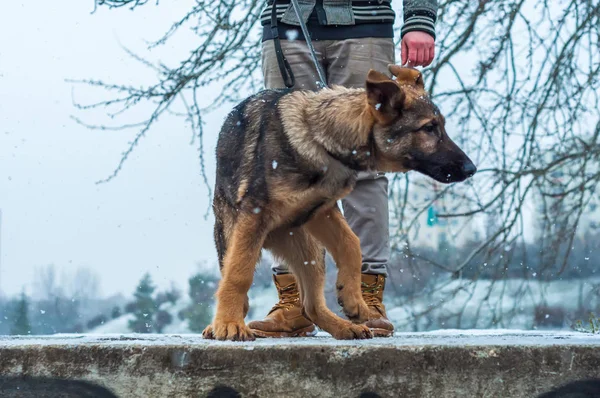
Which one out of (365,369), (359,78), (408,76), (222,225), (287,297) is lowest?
(365,369)

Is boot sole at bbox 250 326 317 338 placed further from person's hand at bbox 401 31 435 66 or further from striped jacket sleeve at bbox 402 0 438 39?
striped jacket sleeve at bbox 402 0 438 39

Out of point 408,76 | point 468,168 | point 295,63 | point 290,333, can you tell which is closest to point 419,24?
point 408,76

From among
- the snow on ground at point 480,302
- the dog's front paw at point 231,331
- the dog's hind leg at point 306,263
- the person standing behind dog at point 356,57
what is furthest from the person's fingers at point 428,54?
the snow on ground at point 480,302

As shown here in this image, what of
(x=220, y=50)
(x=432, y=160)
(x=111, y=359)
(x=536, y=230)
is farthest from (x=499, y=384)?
(x=536, y=230)

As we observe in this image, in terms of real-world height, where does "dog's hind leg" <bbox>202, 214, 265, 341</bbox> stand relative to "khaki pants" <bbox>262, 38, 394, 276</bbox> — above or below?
below

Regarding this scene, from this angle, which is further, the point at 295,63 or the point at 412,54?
the point at 295,63

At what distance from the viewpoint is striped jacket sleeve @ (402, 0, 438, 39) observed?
4164 millimetres

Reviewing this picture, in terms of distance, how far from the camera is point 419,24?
4160 mm

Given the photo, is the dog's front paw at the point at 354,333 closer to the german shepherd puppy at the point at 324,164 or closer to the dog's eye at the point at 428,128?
the german shepherd puppy at the point at 324,164

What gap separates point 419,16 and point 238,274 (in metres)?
1.71

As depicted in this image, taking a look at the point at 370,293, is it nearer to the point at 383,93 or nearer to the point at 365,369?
the point at 383,93

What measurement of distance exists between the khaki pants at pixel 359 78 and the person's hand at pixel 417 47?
5.2 inches

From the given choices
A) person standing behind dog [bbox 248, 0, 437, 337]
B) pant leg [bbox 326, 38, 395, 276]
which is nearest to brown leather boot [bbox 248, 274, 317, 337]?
person standing behind dog [bbox 248, 0, 437, 337]

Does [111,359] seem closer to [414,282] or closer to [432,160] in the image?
[432,160]
